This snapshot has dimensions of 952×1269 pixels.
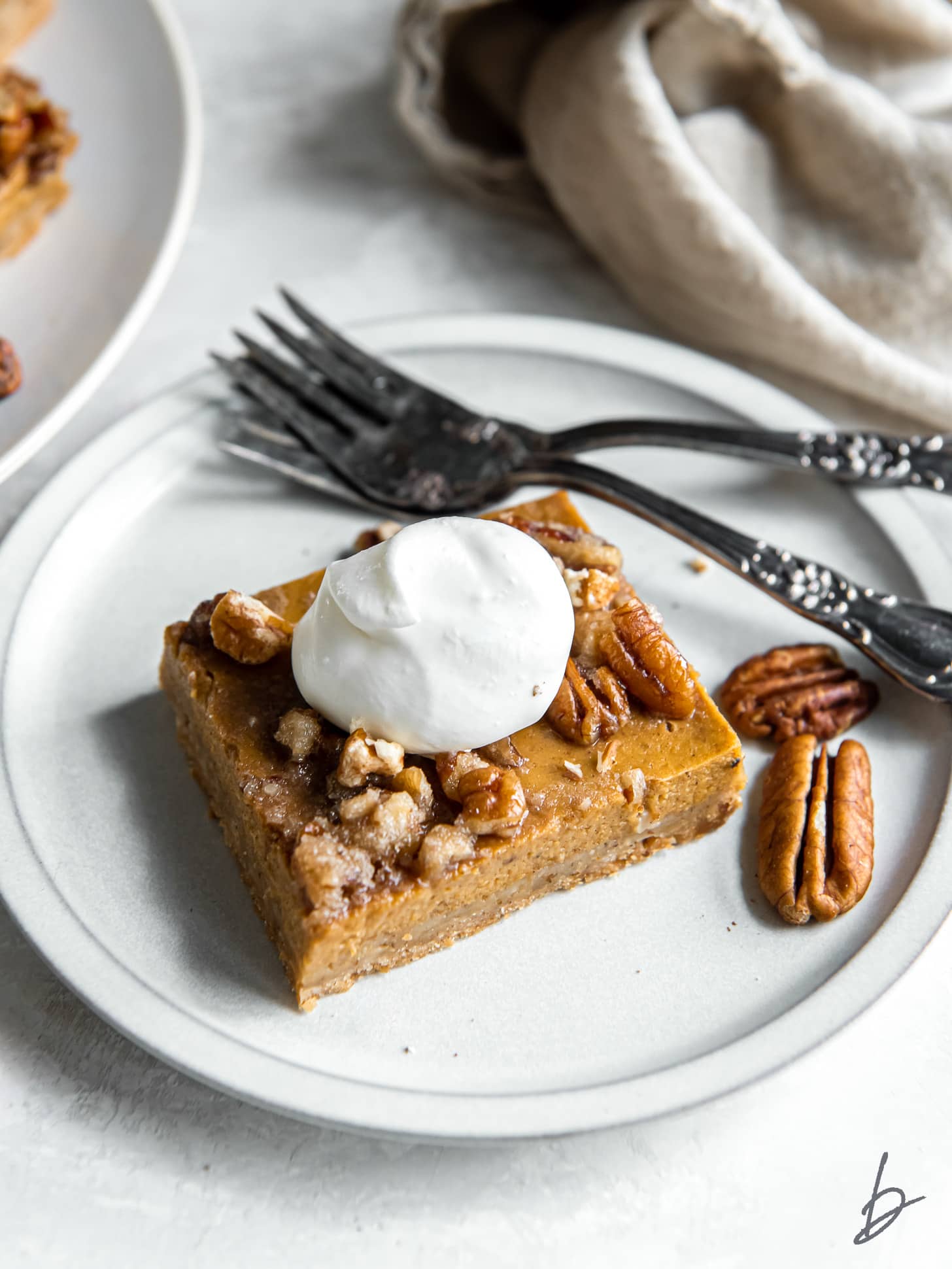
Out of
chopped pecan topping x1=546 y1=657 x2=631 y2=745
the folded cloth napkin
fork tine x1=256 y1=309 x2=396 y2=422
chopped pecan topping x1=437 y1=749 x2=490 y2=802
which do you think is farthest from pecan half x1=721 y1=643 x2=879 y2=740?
fork tine x1=256 y1=309 x2=396 y2=422

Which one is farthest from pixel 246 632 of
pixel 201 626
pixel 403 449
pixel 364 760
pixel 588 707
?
pixel 403 449

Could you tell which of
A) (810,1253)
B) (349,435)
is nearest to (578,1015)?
(810,1253)

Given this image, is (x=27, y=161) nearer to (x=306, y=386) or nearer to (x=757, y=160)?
(x=306, y=386)

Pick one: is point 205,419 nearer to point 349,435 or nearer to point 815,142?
point 349,435

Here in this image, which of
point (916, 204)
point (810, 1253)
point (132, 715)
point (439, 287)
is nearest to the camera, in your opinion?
point (810, 1253)

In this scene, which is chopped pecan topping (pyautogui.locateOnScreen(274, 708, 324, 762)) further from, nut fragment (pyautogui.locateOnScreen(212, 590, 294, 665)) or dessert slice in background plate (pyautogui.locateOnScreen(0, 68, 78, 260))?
dessert slice in background plate (pyautogui.locateOnScreen(0, 68, 78, 260))

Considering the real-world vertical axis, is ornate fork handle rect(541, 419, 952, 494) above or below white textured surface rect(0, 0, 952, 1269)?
above
